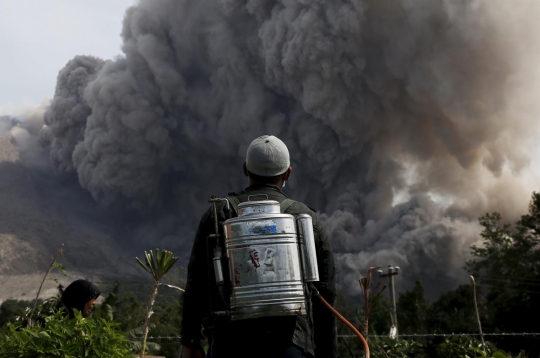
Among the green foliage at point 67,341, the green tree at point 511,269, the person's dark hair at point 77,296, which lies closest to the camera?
the green foliage at point 67,341

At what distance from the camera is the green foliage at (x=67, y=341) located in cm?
339

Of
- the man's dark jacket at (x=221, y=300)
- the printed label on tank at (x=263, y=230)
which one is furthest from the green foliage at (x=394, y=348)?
the printed label on tank at (x=263, y=230)

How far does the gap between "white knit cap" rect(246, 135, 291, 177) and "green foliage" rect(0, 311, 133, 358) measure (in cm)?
160

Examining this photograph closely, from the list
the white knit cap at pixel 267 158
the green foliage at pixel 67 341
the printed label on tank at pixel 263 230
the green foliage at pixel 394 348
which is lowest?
the green foliage at pixel 394 348

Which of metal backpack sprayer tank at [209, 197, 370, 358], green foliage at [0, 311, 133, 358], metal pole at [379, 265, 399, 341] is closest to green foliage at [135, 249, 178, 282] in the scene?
green foliage at [0, 311, 133, 358]

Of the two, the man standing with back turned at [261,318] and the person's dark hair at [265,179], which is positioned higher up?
the person's dark hair at [265,179]

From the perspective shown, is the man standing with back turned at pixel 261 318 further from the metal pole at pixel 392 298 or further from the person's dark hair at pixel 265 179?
the metal pole at pixel 392 298

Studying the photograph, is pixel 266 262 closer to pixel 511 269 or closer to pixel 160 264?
pixel 160 264

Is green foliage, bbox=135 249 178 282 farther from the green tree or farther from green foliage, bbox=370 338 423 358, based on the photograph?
the green tree

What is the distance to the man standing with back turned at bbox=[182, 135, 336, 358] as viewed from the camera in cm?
205

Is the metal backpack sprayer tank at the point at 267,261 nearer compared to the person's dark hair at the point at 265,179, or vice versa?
the metal backpack sprayer tank at the point at 267,261

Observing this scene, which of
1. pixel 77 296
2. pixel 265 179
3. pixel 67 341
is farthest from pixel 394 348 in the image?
pixel 265 179

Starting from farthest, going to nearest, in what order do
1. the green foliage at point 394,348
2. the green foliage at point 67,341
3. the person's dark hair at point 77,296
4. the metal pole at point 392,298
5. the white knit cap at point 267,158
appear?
the metal pole at point 392,298 < the green foliage at point 394,348 < the person's dark hair at point 77,296 < the green foliage at point 67,341 < the white knit cap at point 267,158

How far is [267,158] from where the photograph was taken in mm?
2307
